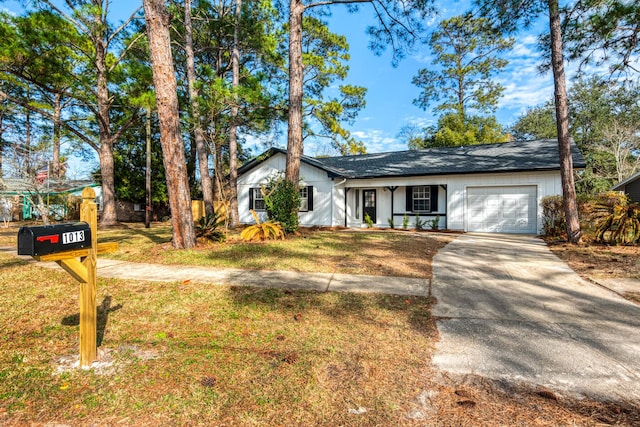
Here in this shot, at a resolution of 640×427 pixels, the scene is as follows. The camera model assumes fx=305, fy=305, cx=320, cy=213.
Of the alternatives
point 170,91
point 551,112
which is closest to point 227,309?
point 170,91

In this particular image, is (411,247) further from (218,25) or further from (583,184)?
(583,184)

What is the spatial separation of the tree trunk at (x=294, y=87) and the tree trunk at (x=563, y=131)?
23.4ft

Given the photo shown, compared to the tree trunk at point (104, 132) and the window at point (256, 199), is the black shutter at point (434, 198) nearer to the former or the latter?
the window at point (256, 199)

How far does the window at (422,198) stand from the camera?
46.0 feet

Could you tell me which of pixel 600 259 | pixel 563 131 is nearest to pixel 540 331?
pixel 600 259

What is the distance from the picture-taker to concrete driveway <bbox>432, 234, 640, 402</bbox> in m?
2.26

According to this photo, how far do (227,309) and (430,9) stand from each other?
10.6m

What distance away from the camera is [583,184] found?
982 inches

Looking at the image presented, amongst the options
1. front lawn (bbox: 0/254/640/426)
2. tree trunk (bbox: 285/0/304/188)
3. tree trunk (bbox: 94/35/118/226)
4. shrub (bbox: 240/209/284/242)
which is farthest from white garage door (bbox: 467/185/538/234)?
tree trunk (bbox: 94/35/118/226)

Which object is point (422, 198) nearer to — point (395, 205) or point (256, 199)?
point (395, 205)

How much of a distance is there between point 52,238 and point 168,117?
17.8 feet

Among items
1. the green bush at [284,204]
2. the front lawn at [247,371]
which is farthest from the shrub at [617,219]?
the green bush at [284,204]

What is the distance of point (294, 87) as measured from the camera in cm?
1013

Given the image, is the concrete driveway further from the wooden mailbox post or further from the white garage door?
the white garage door
